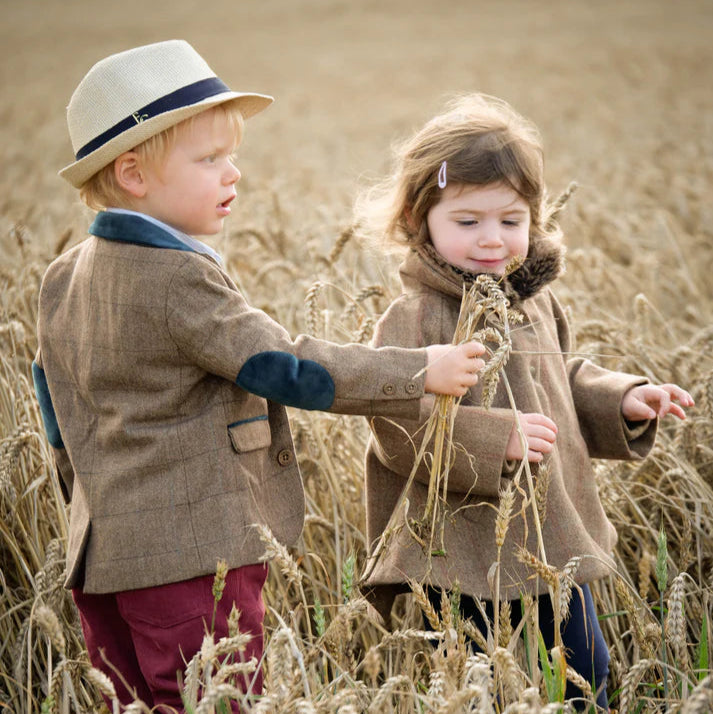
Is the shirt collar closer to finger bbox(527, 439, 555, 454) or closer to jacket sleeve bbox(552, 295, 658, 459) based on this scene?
finger bbox(527, 439, 555, 454)

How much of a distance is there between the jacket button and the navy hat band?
745 mm

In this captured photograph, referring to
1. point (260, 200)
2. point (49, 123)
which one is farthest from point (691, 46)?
point (260, 200)

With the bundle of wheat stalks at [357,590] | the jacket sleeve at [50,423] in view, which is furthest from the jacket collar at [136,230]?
the bundle of wheat stalks at [357,590]

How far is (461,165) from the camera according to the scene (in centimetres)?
215

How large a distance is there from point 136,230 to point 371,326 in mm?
791

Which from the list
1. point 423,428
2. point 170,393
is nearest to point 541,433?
point 423,428

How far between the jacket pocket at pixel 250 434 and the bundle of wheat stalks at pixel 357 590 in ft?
0.98

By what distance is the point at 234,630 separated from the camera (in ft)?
5.07

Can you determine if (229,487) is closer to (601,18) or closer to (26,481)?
(26,481)

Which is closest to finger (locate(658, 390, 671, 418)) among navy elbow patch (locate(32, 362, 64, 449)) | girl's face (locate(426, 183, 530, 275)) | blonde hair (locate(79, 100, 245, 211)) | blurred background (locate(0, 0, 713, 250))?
girl's face (locate(426, 183, 530, 275))

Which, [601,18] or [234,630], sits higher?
[601,18]

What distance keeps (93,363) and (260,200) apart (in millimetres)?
3189

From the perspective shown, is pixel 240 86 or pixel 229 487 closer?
pixel 229 487

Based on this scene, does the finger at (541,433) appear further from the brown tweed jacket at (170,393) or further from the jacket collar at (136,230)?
the jacket collar at (136,230)
